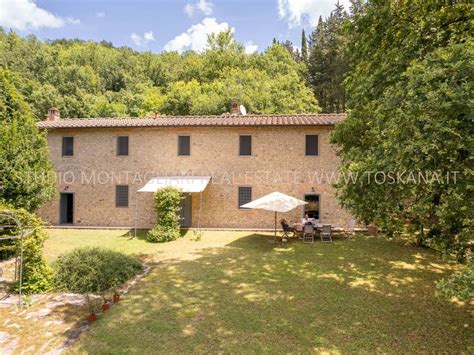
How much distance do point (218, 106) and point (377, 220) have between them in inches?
1304

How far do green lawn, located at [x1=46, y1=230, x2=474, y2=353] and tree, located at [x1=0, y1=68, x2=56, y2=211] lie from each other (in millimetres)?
3104

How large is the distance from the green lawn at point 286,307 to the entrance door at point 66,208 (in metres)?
8.38

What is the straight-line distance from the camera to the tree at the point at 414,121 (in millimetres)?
6668

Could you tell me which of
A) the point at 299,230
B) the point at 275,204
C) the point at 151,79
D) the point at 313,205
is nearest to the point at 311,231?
the point at 299,230

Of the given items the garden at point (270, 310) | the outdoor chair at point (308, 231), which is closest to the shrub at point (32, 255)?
the garden at point (270, 310)

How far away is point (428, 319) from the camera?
796cm

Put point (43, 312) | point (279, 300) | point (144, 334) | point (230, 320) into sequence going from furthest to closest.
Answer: point (279, 300)
point (43, 312)
point (230, 320)
point (144, 334)

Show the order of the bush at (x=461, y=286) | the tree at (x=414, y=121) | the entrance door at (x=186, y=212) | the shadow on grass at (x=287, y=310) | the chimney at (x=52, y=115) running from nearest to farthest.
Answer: the bush at (x=461, y=286) → the tree at (x=414, y=121) → the shadow on grass at (x=287, y=310) → the entrance door at (x=186, y=212) → the chimney at (x=52, y=115)

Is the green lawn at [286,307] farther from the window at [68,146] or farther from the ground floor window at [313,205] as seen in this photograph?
the window at [68,146]

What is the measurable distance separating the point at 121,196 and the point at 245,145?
1000 cm

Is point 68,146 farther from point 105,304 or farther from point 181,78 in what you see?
point 181,78

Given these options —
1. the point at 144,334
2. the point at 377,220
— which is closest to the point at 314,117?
the point at 377,220

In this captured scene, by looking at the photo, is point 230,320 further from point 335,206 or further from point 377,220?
point 335,206

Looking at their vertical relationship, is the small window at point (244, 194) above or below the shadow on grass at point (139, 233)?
above
